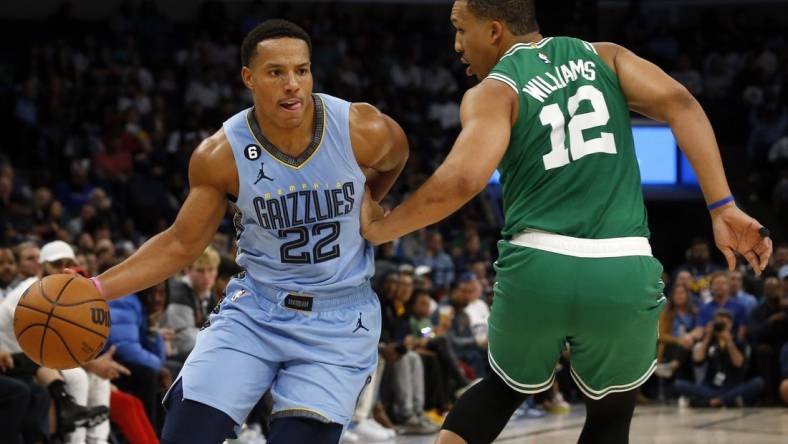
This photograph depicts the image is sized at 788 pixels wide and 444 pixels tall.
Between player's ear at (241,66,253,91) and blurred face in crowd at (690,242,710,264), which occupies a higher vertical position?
player's ear at (241,66,253,91)

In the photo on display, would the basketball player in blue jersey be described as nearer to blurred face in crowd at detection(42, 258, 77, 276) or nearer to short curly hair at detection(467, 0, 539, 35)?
short curly hair at detection(467, 0, 539, 35)

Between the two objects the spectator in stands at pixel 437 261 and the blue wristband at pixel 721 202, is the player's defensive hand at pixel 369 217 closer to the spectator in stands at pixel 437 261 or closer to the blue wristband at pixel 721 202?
the blue wristband at pixel 721 202

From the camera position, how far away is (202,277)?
947cm

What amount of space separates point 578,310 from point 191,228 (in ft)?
4.76

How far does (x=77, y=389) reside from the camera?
8016 millimetres

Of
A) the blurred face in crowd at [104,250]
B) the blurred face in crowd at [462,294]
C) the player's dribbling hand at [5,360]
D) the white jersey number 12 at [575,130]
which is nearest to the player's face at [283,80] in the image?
the white jersey number 12 at [575,130]

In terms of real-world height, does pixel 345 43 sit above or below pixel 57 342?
above

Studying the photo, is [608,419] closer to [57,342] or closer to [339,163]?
[339,163]

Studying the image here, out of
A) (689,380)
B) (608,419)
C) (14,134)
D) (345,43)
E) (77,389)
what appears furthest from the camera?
(345,43)

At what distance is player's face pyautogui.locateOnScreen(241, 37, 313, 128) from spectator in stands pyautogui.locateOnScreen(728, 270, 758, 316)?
10.3 meters

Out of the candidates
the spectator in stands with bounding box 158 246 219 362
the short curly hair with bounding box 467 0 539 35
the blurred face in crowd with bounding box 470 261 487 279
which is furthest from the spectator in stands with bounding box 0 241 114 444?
the blurred face in crowd with bounding box 470 261 487 279

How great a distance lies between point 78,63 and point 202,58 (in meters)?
2.19

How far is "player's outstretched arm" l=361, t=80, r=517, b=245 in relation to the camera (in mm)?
3826

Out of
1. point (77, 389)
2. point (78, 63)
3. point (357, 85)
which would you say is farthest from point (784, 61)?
point (77, 389)
